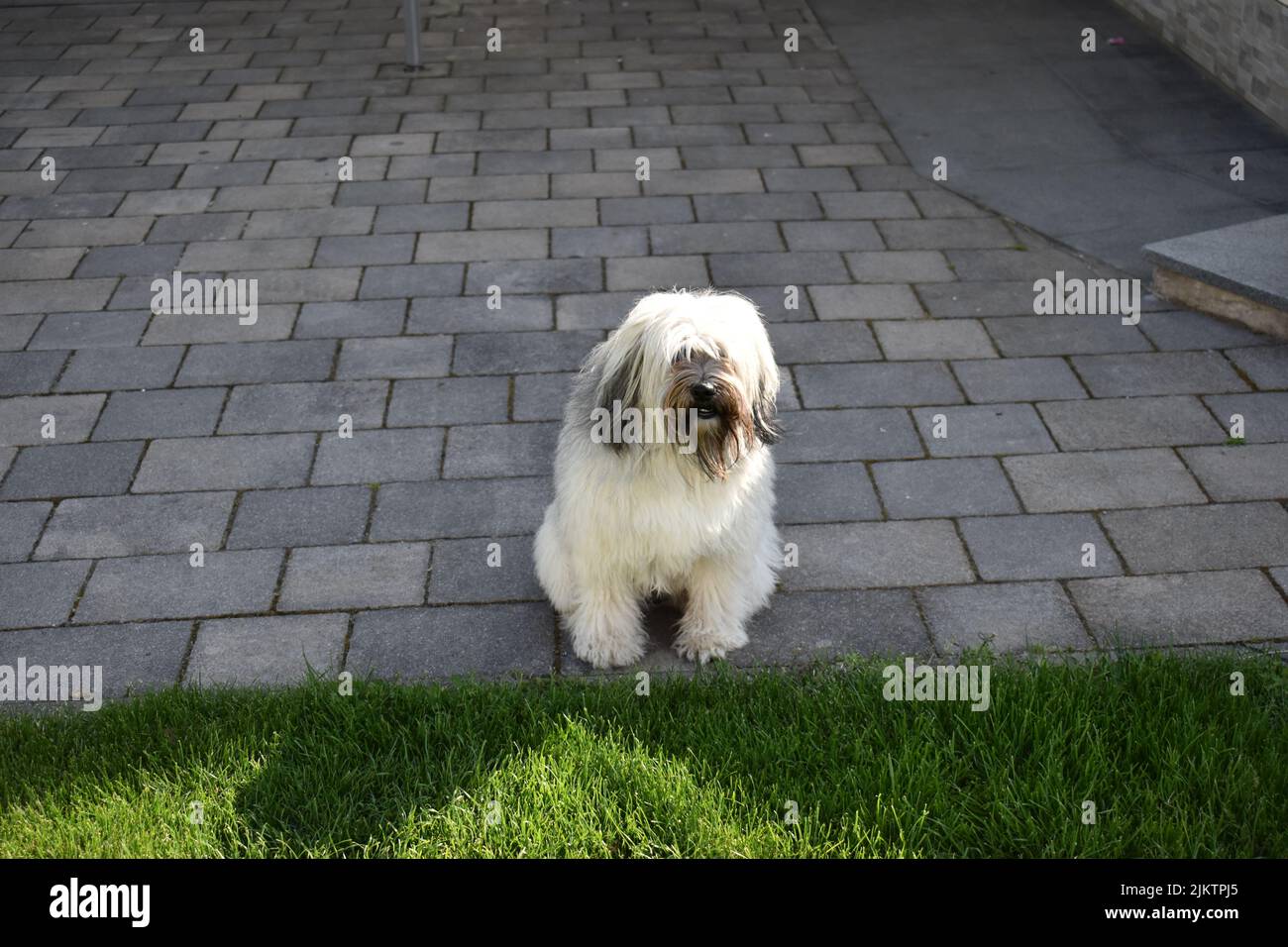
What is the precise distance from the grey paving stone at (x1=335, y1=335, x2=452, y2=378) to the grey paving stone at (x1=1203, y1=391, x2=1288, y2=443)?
12.7 feet

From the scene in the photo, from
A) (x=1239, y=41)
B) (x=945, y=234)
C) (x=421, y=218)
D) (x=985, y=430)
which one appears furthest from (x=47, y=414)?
(x=1239, y=41)

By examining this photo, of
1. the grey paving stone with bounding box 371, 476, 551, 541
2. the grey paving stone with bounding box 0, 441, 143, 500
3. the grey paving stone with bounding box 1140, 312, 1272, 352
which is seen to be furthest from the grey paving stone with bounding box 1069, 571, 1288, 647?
the grey paving stone with bounding box 0, 441, 143, 500

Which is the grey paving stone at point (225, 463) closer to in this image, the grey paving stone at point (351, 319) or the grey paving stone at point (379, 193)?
the grey paving stone at point (351, 319)

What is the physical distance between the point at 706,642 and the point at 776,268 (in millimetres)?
3602

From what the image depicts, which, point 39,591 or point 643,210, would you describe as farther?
point 643,210

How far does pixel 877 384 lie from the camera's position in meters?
6.51

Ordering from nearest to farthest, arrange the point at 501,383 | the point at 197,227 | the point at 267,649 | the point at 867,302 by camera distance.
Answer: the point at 267,649, the point at 501,383, the point at 867,302, the point at 197,227

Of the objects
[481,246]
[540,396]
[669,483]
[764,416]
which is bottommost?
[540,396]

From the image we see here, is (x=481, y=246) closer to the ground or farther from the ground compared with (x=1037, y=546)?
farther from the ground

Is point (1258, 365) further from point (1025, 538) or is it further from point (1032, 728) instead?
point (1032, 728)

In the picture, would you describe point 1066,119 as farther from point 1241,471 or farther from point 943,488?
point 943,488

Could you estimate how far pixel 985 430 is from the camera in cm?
610

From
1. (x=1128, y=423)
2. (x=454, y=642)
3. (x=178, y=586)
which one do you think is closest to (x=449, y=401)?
(x=178, y=586)

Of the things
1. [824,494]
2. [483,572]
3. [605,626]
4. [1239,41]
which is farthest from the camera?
[1239,41]
